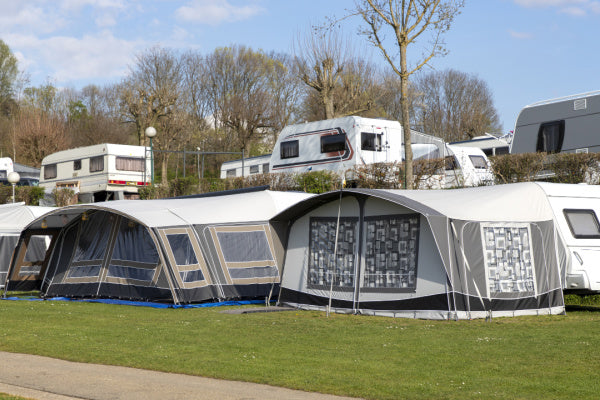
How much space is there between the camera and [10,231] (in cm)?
1981

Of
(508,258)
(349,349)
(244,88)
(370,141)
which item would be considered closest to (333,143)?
(370,141)

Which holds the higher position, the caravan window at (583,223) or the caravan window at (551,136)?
the caravan window at (551,136)

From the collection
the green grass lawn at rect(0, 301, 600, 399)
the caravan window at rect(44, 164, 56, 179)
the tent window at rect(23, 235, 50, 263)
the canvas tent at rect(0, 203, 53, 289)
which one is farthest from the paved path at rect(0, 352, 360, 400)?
the caravan window at rect(44, 164, 56, 179)

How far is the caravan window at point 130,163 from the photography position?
101 feet

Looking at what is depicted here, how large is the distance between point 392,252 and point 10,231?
39.4ft

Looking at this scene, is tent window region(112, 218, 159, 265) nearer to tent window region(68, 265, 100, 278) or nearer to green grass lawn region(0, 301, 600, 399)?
tent window region(68, 265, 100, 278)

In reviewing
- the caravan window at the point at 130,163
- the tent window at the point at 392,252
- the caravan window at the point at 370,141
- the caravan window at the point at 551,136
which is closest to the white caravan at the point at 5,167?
the caravan window at the point at 130,163

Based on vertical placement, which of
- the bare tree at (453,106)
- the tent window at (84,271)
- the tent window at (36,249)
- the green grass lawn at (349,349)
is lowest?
the green grass lawn at (349,349)

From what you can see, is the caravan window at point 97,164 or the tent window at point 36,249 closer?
the tent window at point 36,249

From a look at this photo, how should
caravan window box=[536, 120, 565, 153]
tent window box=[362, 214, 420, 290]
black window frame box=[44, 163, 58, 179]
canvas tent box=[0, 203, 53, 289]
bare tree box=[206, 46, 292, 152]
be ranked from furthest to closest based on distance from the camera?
bare tree box=[206, 46, 292, 152]
black window frame box=[44, 163, 58, 179]
caravan window box=[536, 120, 565, 153]
canvas tent box=[0, 203, 53, 289]
tent window box=[362, 214, 420, 290]

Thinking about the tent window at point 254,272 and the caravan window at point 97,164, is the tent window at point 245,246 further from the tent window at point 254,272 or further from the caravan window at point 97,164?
the caravan window at point 97,164

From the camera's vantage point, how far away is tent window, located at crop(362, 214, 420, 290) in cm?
1195

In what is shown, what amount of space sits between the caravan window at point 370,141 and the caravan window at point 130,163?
1169 cm

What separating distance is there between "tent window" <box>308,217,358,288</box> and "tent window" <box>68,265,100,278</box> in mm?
5296
